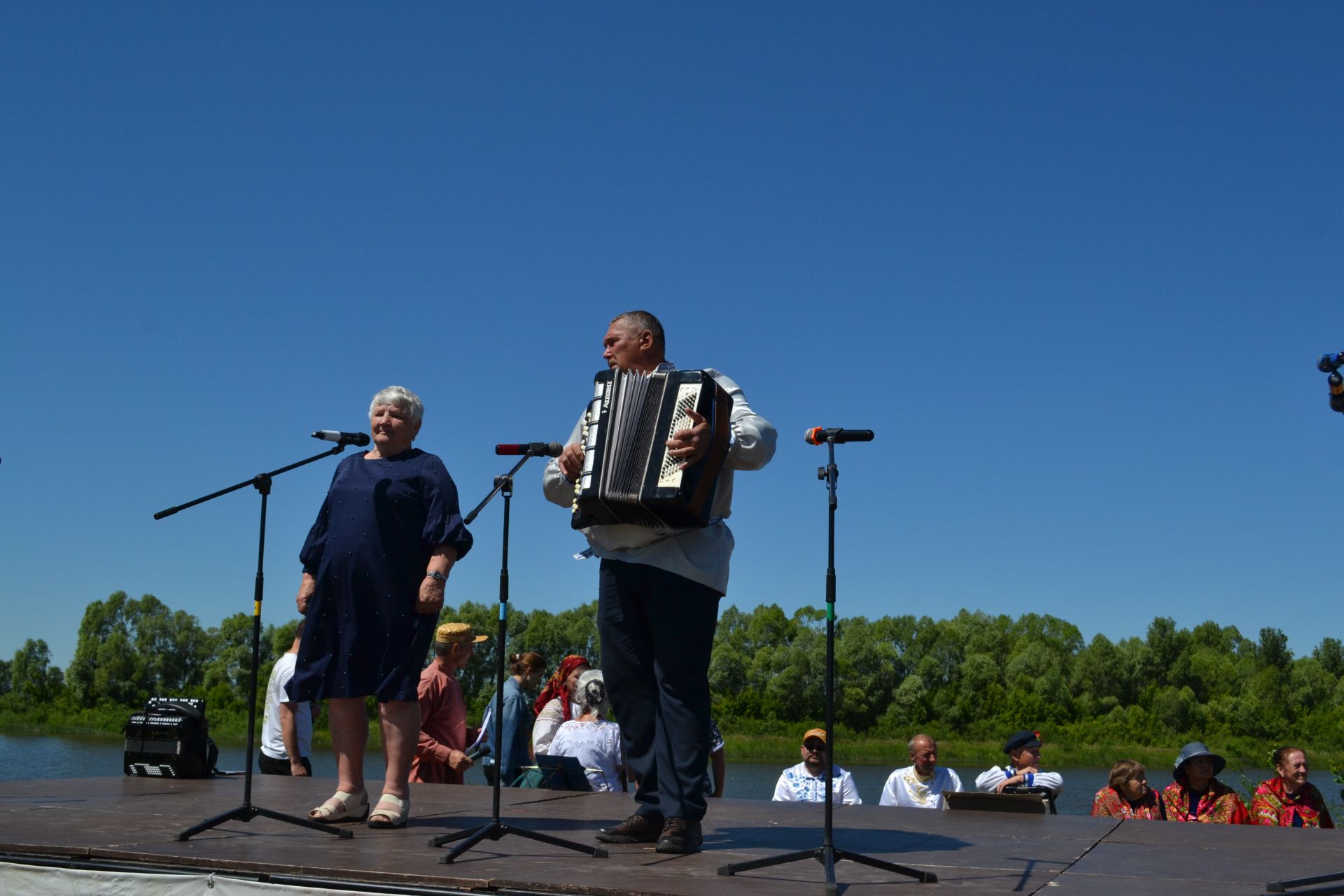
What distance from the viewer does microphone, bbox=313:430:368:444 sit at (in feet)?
15.7

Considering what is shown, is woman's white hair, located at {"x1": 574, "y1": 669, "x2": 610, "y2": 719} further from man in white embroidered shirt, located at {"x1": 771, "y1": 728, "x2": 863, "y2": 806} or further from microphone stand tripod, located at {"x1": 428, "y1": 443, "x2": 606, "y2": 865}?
microphone stand tripod, located at {"x1": 428, "y1": 443, "x2": 606, "y2": 865}

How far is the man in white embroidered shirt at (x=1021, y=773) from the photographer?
26.3 feet

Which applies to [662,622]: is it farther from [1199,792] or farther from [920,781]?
[1199,792]

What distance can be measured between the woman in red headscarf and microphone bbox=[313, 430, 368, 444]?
12.7 ft

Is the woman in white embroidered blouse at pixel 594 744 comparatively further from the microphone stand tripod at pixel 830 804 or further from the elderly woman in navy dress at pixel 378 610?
the microphone stand tripod at pixel 830 804

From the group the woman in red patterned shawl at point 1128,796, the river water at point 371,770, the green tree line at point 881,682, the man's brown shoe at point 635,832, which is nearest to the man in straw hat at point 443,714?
the man's brown shoe at point 635,832

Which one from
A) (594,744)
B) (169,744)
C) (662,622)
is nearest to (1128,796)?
(594,744)

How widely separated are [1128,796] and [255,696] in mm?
5570

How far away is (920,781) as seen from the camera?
7.94 metres

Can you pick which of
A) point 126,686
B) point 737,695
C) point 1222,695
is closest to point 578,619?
point 737,695

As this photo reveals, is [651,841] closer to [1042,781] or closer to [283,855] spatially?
[283,855]

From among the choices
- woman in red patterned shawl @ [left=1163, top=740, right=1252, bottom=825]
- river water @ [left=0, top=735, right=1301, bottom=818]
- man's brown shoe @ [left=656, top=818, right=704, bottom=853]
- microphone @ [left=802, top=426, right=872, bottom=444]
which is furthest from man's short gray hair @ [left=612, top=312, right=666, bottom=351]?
river water @ [left=0, top=735, right=1301, bottom=818]

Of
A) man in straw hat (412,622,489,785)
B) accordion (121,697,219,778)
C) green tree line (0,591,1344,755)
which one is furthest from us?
green tree line (0,591,1344,755)

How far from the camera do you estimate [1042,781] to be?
8109mm
